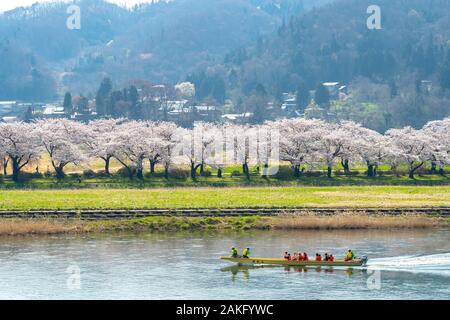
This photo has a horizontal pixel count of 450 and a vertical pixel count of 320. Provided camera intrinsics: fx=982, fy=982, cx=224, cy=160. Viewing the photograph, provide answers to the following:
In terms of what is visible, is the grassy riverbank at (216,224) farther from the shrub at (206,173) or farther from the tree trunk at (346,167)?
the tree trunk at (346,167)

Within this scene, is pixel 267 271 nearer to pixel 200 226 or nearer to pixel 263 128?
pixel 200 226

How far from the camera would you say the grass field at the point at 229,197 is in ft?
297

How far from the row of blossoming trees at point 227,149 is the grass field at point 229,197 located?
16369 millimetres

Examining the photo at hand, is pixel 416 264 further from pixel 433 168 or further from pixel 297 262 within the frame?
pixel 433 168

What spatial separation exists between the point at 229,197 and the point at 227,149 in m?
35.5

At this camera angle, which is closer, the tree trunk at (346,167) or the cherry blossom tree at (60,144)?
the cherry blossom tree at (60,144)

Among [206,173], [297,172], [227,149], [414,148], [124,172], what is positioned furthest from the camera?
[227,149]

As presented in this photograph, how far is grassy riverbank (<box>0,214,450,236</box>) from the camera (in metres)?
82.4

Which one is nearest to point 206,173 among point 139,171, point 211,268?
point 139,171

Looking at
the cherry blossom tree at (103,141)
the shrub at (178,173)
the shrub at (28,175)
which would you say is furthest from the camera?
the cherry blossom tree at (103,141)

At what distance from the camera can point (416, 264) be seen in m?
64.8

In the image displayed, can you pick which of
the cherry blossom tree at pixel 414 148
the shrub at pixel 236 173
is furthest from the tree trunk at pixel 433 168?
the shrub at pixel 236 173

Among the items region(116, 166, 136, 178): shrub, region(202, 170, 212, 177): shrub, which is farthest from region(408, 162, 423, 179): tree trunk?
region(116, 166, 136, 178): shrub

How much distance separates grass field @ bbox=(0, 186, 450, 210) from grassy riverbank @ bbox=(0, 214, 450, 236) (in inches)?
199
